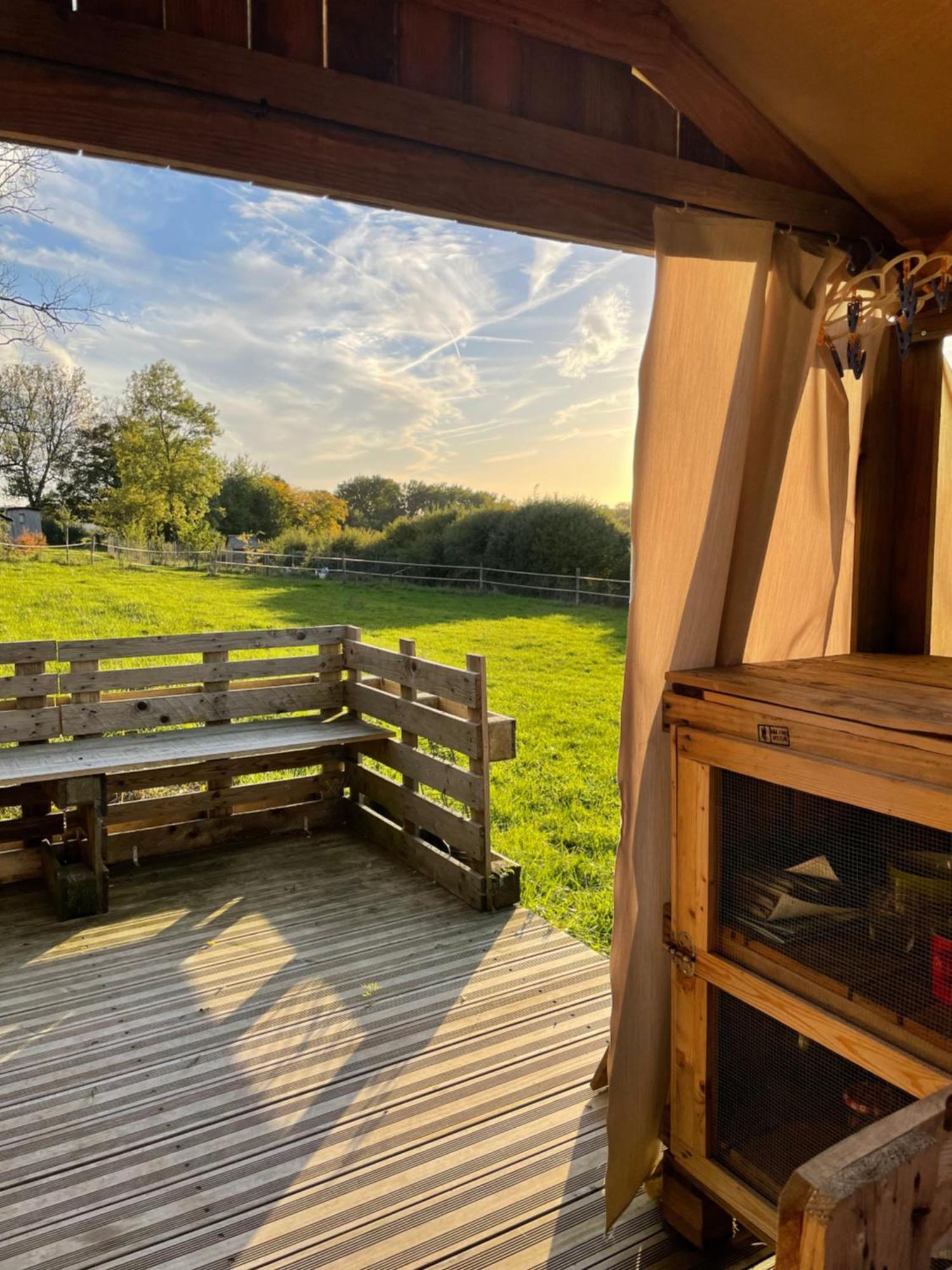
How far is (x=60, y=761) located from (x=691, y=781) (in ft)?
8.92

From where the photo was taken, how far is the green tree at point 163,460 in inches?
509

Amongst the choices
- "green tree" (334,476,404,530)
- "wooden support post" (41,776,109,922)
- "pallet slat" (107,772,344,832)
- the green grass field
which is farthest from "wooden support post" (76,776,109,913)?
"green tree" (334,476,404,530)

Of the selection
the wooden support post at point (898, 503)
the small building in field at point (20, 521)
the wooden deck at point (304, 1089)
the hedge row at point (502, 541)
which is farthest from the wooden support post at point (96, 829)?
the hedge row at point (502, 541)

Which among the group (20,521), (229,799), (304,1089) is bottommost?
(304,1089)

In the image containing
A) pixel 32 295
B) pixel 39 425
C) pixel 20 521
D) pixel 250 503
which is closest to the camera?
pixel 32 295

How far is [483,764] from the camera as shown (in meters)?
3.18

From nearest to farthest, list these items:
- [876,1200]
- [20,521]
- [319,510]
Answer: [876,1200]
[20,521]
[319,510]

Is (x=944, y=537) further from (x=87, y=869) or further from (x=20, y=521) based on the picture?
(x=20, y=521)

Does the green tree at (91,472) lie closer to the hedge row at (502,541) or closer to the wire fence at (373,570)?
the wire fence at (373,570)

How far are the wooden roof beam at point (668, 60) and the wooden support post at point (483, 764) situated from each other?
1.90 metres

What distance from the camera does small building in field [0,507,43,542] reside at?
10172mm

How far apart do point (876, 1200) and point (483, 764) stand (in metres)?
2.62

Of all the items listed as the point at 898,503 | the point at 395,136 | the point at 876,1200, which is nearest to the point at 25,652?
the point at 395,136

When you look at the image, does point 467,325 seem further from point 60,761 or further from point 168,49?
point 168,49
